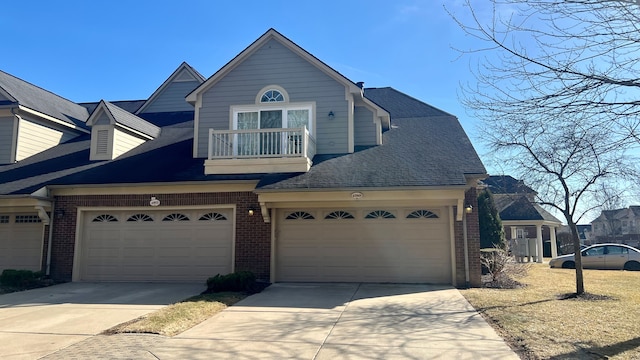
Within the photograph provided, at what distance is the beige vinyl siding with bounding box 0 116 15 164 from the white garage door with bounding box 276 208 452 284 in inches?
402

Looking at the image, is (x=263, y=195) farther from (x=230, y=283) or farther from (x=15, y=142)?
(x=15, y=142)

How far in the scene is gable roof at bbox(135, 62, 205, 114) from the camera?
64.0ft

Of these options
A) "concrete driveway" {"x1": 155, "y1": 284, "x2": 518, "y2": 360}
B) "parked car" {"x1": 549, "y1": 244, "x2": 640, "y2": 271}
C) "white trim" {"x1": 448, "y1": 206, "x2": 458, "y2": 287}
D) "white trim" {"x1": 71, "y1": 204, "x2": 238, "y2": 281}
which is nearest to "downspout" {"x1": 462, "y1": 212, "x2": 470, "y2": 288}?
"white trim" {"x1": 448, "y1": 206, "x2": 458, "y2": 287}

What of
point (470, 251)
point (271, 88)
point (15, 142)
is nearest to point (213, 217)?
point (271, 88)

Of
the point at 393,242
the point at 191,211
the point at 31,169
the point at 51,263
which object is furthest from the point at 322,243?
the point at 31,169

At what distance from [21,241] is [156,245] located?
14.7ft

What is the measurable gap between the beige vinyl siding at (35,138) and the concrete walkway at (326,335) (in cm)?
1119

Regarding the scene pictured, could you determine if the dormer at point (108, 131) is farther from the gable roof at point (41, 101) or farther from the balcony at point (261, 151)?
the balcony at point (261, 151)

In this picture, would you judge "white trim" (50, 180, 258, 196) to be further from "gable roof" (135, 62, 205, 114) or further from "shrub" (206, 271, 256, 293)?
"gable roof" (135, 62, 205, 114)

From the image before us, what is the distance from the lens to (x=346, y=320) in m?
7.70

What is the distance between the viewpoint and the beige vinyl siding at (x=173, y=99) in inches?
781

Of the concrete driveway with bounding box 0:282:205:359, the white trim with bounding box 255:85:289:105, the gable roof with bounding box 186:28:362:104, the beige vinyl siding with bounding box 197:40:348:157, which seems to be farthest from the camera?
the white trim with bounding box 255:85:289:105

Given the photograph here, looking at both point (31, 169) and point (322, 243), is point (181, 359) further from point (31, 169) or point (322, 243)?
point (31, 169)

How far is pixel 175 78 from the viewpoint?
781 inches
